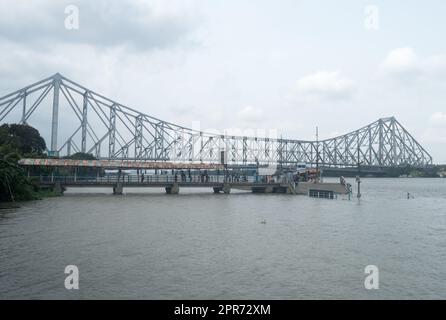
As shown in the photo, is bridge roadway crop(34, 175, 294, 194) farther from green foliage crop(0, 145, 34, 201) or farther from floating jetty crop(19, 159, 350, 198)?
green foliage crop(0, 145, 34, 201)

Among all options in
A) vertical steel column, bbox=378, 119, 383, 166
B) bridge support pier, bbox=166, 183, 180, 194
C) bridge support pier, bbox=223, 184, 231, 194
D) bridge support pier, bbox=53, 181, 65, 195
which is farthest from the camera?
vertical steel column, bbox=378, 119, 383, 166

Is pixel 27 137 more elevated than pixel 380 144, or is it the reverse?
pixel 380 144

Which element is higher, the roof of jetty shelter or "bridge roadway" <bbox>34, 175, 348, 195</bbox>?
the roof of jetty shelter

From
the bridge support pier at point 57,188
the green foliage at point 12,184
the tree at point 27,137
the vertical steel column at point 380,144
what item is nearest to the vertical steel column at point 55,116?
the tree at point 27,137

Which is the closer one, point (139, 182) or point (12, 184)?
point (12, 184)

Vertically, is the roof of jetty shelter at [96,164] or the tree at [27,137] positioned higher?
the tree at [27,137]

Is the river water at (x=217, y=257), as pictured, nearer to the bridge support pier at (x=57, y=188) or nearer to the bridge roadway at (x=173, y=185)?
the bridge support pier at (x=57, y=188)

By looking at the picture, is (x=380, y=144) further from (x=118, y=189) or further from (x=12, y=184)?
(x=12, y=184)

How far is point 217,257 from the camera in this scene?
52.5ft

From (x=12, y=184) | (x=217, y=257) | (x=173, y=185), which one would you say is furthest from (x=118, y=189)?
(x=217, y=257)

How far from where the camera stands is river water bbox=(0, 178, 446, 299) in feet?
39.4

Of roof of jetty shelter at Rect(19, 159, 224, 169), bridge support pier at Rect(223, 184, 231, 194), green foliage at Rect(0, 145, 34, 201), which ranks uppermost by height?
roof of jetty shelter at Rect(19, 159, 224, 169)

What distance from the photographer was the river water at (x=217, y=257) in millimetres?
12020

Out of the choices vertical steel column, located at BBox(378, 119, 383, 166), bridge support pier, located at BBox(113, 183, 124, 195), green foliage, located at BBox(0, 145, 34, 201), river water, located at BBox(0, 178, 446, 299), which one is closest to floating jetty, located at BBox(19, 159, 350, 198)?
bridge support pier, located at BBox(113, 183, 124, 195)
